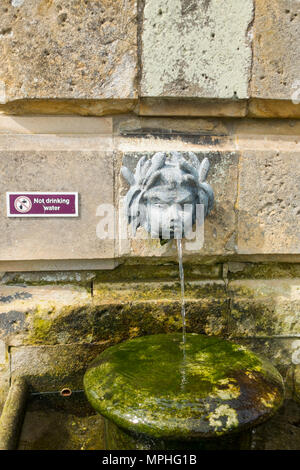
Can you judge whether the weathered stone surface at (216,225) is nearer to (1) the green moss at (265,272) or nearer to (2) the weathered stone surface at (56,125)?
(1) the green moss at (265,272)

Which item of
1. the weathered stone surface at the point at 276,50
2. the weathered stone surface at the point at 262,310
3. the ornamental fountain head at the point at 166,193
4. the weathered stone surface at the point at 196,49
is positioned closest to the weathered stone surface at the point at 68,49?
the weathered stone surface at the point at 196,49

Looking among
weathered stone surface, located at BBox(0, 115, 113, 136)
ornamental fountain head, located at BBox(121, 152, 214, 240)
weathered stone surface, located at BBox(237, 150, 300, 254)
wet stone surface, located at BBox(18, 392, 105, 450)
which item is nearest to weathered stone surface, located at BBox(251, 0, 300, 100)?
weathered stone surface, located at BBox(237, 150, 300, 254)

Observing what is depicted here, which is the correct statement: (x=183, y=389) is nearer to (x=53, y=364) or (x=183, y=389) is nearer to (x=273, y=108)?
(x=53, y=364)

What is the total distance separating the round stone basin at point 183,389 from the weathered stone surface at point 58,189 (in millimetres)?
642

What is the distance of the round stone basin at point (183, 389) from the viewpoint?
5.24 ft

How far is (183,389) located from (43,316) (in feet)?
3.35

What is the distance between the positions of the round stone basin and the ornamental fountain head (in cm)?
62

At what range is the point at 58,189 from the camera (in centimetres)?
235

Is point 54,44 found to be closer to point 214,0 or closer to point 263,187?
point 214,0

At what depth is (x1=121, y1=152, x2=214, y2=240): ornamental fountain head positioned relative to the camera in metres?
2.13

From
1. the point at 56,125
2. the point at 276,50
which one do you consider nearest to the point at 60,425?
the point at 56,125
